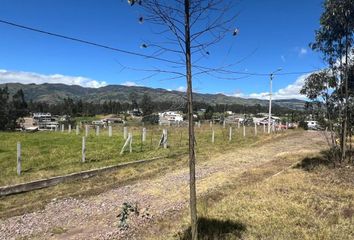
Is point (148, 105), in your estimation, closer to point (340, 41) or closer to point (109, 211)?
point (109, 211)

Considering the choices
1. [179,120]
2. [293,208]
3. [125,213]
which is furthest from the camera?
[179,120]

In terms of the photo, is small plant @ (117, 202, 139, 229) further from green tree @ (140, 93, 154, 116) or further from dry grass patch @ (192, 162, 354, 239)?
dry grass patch @ (192, 162, 354, 239)

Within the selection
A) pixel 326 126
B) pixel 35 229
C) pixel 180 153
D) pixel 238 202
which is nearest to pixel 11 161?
pixel 180 153

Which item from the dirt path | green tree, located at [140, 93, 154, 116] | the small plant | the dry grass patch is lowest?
the dirt path

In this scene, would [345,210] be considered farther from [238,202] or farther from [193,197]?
[193,197]

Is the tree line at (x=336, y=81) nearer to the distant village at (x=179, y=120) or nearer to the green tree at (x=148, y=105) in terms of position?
the distant village at (x=179, y=120)

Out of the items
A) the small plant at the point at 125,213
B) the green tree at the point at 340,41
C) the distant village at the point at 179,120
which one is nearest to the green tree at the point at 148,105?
the distant village at the point at 179,120

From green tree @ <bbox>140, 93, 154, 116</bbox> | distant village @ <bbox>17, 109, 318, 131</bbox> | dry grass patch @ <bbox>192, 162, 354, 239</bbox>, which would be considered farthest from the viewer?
dry grass patch @ <bbox>192, 162, 354, 239</bbox>

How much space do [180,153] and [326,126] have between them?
786 centimetres

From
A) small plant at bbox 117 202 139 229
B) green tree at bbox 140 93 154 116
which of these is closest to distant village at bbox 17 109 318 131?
green tree at bbox 140 93 154 116

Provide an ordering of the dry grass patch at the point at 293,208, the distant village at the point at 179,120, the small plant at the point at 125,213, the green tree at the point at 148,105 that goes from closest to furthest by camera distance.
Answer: the green tree at the point at 148,105
the small plant at the point at 125,213
the distant village at the point at 179,120
the dry grass patch at the point at 293,208

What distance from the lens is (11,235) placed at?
7.89m

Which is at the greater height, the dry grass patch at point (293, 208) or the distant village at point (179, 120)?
the distant village at point (179, 120)

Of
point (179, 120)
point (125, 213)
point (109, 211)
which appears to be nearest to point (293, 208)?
point (125, 213)
